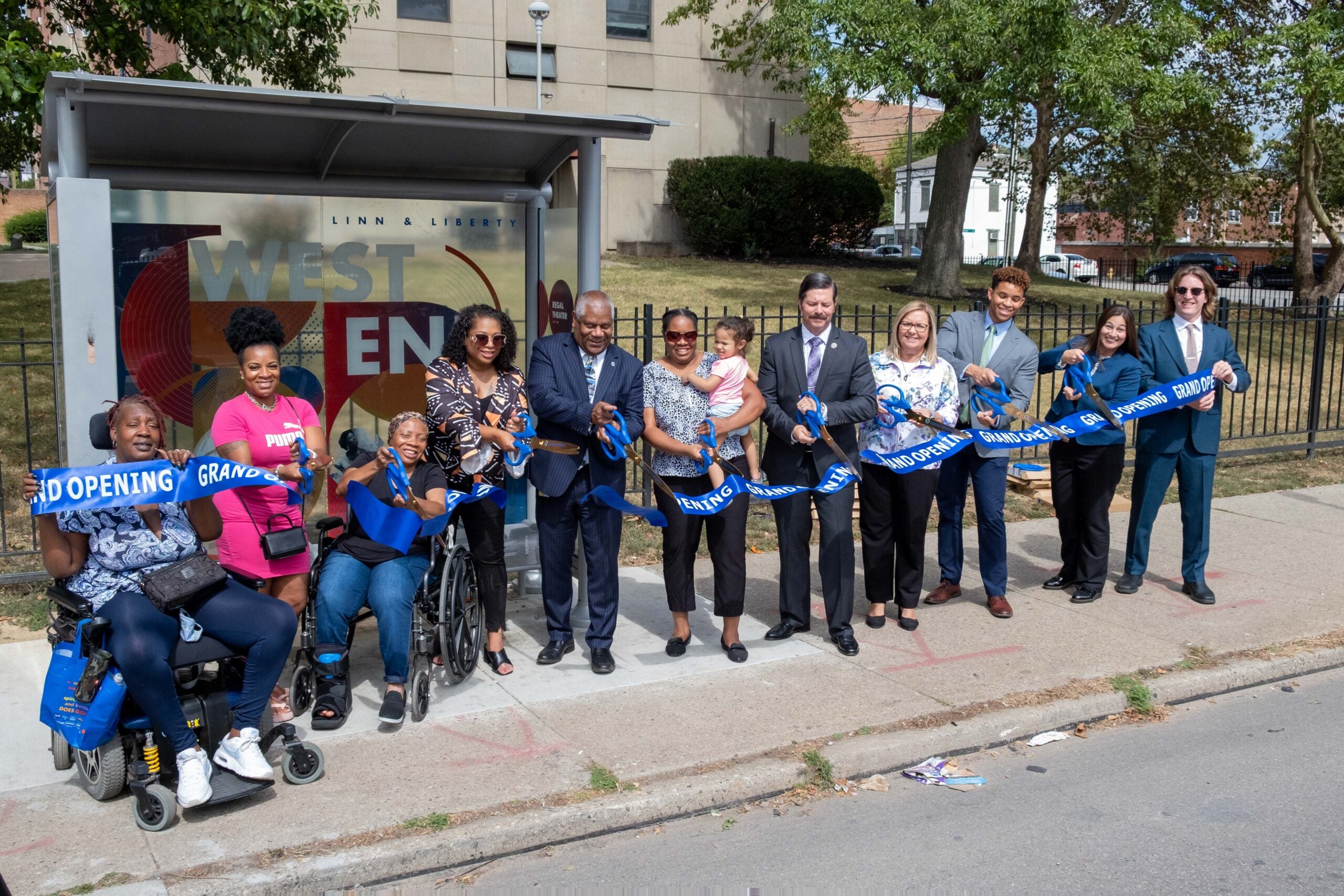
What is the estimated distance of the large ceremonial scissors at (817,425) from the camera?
5.95 metres

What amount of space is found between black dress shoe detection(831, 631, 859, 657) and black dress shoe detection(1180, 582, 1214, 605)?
254 cm

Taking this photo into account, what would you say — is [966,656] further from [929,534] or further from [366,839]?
[366,839]

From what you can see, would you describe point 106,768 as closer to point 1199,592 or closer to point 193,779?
point 193,779

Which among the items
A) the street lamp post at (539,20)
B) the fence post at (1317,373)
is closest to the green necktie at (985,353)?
the fence post at (1317,373)

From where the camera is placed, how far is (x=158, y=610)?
4285 millimetres

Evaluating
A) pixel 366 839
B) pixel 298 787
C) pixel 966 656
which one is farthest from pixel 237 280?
pixel 966 656

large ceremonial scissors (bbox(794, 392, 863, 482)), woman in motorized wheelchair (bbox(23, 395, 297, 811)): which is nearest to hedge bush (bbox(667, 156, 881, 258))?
large ceremonial scissors (bbox(794, 392, 863, 482))

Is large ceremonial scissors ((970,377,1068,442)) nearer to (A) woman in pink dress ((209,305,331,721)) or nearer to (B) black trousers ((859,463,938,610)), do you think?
(B) black trousers ((859,463,938,610))

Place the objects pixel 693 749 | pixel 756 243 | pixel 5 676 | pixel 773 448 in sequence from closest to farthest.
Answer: pixel 693 749 < pixel 5 676 < pixel 773 448 < pixel 756 243

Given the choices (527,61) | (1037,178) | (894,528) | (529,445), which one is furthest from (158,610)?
(527,61)

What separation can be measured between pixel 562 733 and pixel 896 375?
107 inches

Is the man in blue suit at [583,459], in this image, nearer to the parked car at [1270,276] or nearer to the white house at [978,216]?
the parked car at [1270,276]

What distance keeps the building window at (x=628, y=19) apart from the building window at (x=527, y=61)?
5.30ft

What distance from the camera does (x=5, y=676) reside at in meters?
5.66
